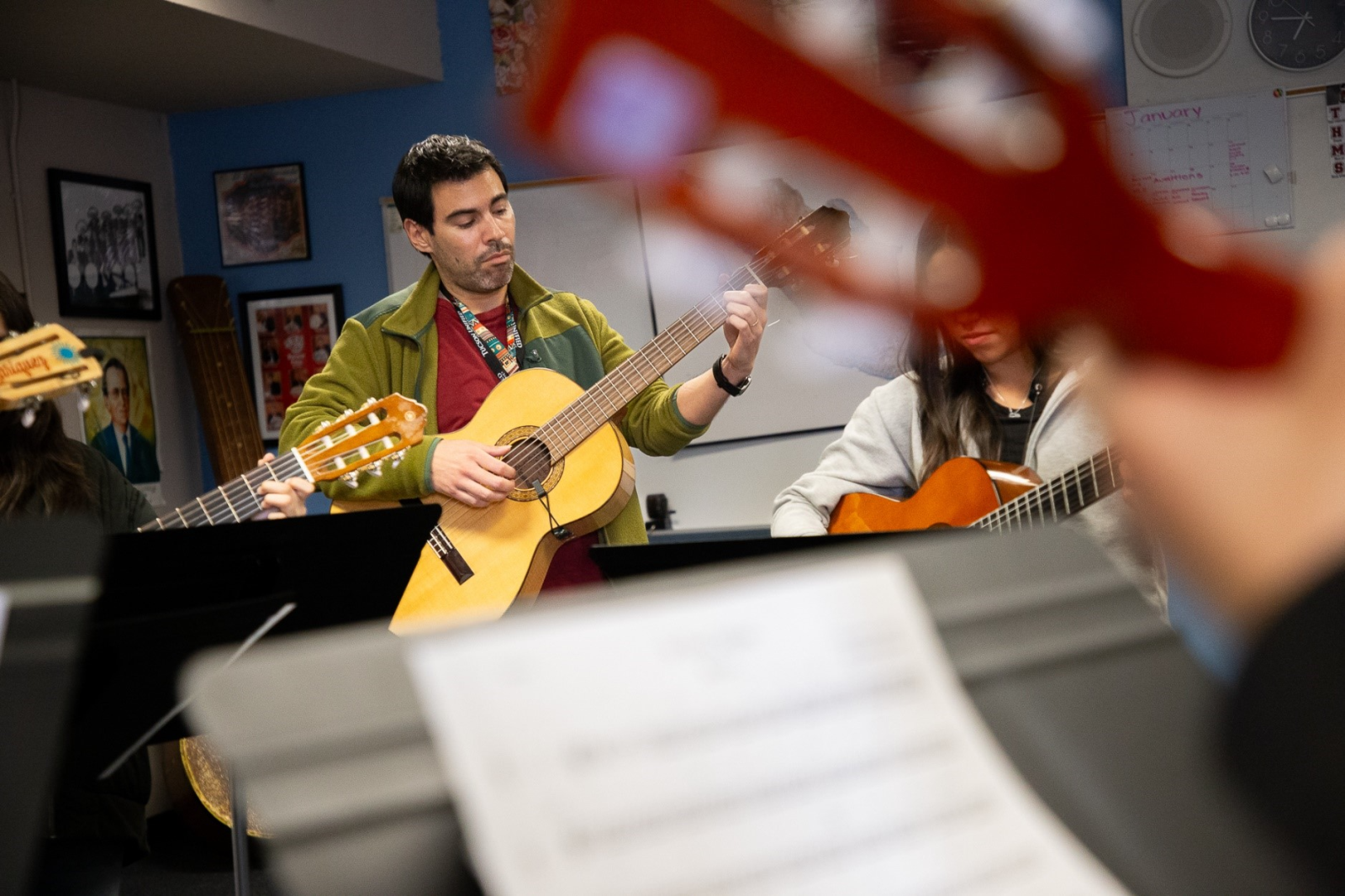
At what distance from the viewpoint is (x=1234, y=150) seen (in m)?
3.02

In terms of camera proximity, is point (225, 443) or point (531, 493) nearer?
point (531, 493)

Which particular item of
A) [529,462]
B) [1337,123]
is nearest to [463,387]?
[529,462]

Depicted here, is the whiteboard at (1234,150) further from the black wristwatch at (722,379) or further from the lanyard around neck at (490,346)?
the lanyard around neck at (490,346)

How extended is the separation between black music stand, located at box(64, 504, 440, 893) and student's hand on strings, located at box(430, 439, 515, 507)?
0.60 meters

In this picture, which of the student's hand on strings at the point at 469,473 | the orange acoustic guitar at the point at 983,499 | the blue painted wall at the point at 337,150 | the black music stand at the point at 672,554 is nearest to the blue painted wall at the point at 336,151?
the blue painted wall at the point at 337,150

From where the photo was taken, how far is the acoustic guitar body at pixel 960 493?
5.32ft

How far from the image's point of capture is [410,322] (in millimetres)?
1925

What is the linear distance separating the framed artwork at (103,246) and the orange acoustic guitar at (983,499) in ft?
9.14

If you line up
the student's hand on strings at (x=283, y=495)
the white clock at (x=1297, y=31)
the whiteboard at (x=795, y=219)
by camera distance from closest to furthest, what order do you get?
the whiteboard at (x=795, y=219), the student's hand on strings at (x=283, y=495), the white clock at (x=1297, y=31)

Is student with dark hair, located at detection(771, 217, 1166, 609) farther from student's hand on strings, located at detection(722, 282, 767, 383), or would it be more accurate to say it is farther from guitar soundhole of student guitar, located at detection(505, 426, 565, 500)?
guitar soundhole of student guitar, located at detection(505, 426, 565, 500)

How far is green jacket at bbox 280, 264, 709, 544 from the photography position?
1.92 metres

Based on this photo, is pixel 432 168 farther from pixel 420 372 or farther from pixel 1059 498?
pixel 1059 498

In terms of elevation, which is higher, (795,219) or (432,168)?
(432,168)

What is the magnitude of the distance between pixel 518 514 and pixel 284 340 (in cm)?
229
